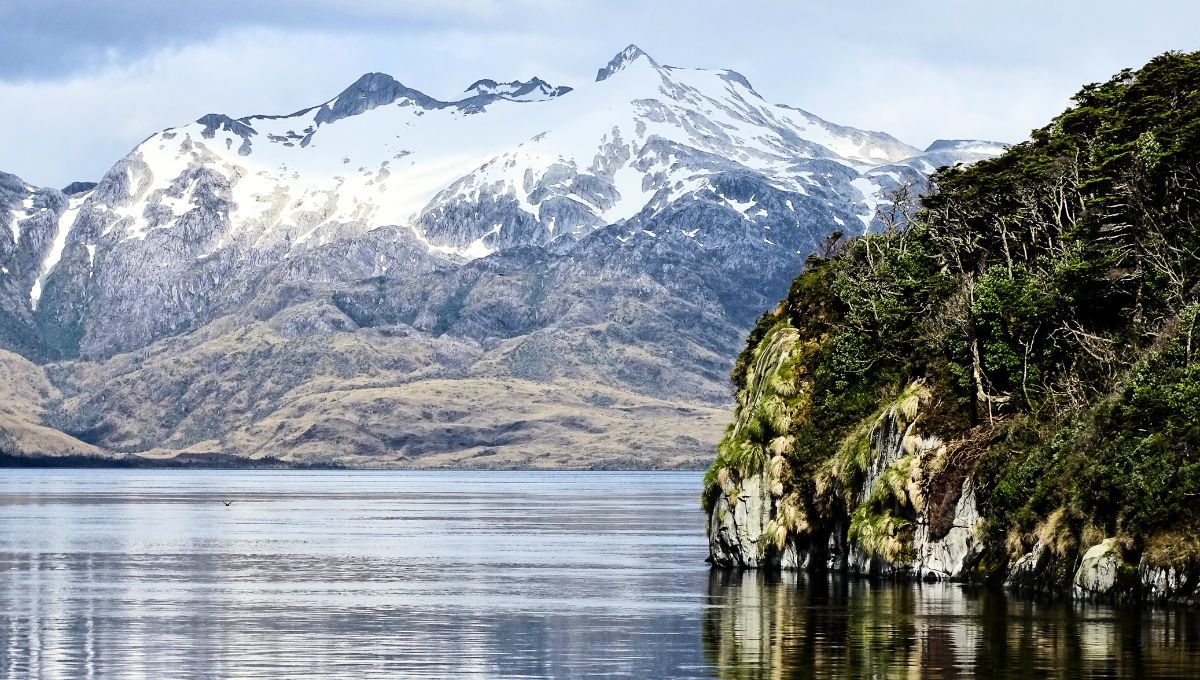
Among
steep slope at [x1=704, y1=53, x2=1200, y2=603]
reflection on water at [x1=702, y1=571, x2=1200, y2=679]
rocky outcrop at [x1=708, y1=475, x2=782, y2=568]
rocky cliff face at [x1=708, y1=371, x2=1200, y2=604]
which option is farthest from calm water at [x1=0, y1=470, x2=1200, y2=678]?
steep slope at [x1=704, y1=53, x2=1200, y2=603]

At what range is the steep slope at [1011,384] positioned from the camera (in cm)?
8519

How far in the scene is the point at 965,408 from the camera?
99.9 meters

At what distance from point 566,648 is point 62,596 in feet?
135

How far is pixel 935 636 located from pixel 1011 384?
3458cm

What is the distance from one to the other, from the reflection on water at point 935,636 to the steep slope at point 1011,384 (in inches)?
188

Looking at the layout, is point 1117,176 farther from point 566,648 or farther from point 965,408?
point 566,648

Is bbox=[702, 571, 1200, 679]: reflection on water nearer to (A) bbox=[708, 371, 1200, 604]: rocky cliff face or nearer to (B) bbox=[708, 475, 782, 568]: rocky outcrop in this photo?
(A) bbox=[708, 371, 1200, 604]: rocky cliff face

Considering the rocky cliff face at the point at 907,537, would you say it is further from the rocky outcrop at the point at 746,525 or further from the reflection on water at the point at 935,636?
the reflection on water at the point at 935,636

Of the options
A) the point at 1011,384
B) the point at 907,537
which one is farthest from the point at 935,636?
the point at 1011,384

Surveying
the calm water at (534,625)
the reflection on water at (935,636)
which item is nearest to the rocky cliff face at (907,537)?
the reflection on water at (935,636)

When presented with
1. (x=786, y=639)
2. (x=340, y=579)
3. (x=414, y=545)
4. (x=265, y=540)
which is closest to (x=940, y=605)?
(x=786, y=639)

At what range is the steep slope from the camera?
85.2 metres

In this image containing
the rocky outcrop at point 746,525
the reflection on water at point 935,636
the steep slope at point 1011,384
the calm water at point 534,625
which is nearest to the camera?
the reflection on water at point 935,636

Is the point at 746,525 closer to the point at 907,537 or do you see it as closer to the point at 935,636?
the point at 907,537
